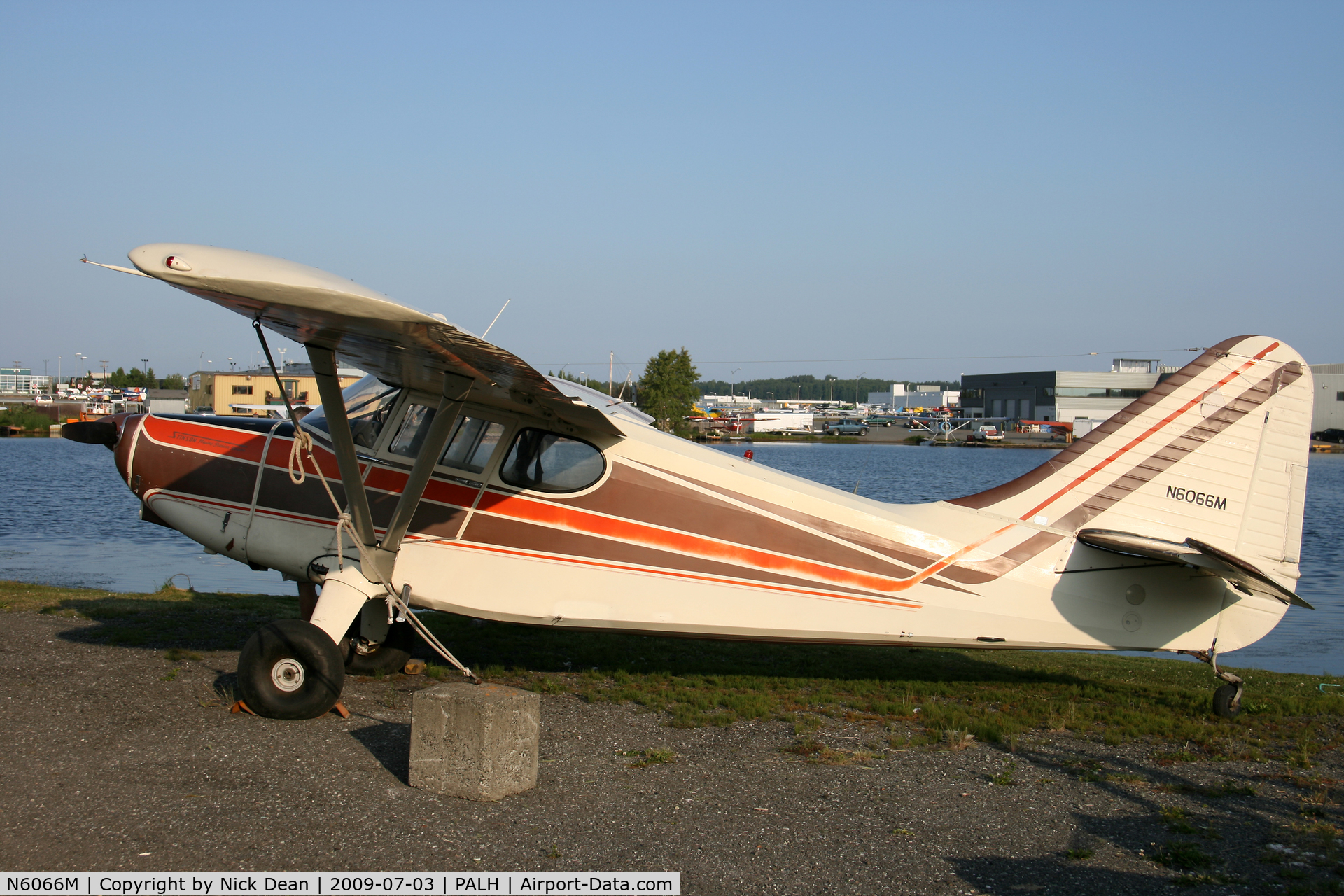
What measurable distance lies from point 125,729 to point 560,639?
440 cm

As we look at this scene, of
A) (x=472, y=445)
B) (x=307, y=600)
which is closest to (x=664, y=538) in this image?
(x=472, y=445)

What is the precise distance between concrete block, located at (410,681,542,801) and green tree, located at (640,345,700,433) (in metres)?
53.5

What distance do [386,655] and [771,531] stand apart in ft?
11.0

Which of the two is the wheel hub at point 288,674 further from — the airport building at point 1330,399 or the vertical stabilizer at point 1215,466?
the airport building at point 1330,399

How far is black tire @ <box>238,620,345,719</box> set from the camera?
592 centimetres

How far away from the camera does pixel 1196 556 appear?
645cm

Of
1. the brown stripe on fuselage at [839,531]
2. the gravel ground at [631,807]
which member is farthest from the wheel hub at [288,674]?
the brown stripe on fuselage at [839,531]

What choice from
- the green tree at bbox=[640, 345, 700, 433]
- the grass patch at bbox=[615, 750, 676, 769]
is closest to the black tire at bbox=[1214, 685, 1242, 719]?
the grass patch at bbox=[615, 750, 676, 769]

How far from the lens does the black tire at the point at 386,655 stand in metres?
7.48

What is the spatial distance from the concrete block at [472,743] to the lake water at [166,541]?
33.9 feet

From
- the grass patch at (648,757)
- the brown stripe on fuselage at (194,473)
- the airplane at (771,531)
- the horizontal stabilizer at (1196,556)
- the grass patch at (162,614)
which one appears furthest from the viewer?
the grass patch at (162,614)

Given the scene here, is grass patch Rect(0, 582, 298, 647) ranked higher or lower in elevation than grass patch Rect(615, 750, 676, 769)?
lower

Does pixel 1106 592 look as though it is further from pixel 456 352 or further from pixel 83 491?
pixel 83 491

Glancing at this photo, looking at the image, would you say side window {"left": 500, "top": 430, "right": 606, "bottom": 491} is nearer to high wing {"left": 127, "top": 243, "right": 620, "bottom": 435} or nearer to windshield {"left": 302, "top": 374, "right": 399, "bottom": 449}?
high wing {"left": 127, "top": 243, "right": 620, "bottom": 435}
